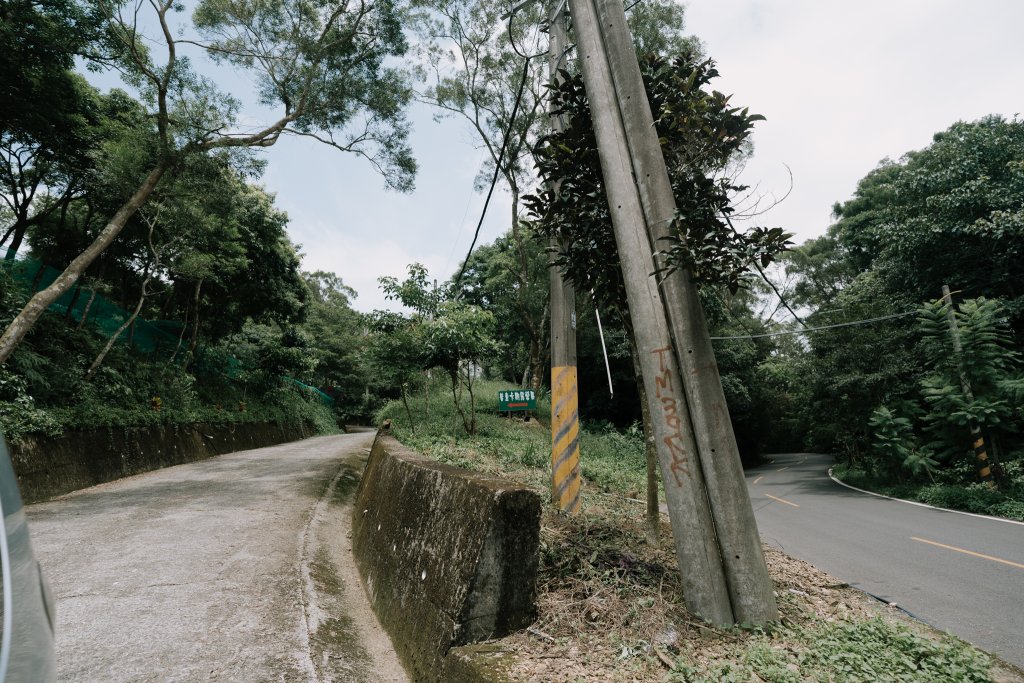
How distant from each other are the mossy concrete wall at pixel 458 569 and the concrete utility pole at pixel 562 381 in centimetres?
271

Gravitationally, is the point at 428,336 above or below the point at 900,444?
above

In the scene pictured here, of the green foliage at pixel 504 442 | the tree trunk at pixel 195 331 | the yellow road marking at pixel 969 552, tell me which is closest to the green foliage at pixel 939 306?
the yellow road marking at pixel 969 552

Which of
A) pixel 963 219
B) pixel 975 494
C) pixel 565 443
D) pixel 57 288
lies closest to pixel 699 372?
pixel 565 443

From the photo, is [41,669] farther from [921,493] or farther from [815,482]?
[815,482]

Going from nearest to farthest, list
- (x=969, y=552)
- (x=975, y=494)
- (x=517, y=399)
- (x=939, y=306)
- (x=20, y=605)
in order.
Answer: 1. (x=20, y=605)
2. (x=969, y=552)
3. (x=975, y=494)
4. (x=517, y=399)
5. (x=939, y=306)

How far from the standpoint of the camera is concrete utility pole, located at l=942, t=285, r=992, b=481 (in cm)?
1405

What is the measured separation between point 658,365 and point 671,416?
0.35 metres

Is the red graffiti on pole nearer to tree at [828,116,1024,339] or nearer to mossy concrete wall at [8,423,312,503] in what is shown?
mossy concrete wall at [8,423,312,503]

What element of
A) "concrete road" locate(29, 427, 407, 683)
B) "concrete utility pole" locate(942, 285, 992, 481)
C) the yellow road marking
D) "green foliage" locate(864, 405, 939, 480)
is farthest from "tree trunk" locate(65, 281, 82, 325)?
"concrete utility pole" locate(942, 285, 992, 481)

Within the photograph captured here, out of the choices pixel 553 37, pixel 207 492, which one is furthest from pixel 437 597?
pixel 207 492

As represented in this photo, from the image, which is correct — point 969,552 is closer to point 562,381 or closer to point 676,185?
point 562,381

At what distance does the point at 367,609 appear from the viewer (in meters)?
4.76

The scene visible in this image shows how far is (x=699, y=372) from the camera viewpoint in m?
3.49

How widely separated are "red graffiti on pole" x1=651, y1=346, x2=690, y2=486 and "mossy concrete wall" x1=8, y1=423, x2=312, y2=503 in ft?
32.2
